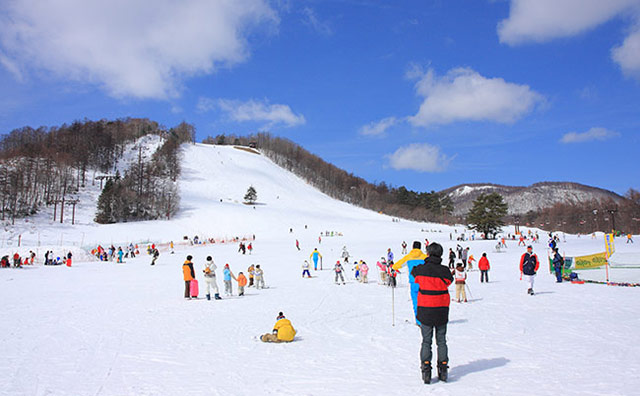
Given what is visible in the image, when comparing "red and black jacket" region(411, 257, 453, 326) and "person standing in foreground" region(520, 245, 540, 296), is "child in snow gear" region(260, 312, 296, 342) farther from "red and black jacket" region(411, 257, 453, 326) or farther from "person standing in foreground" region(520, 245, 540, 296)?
"person standing in foreground" region(520, 245, 540, 296)

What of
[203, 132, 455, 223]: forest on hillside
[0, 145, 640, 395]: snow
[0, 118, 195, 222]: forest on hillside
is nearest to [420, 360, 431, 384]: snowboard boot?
[0, 145, 640, 395]: snow

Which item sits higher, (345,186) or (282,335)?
(345,186)

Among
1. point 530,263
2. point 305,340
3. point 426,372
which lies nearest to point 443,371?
point 426,372

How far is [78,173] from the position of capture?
270 ft

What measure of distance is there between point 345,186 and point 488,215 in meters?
92.9

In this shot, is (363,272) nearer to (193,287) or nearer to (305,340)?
(193,287)

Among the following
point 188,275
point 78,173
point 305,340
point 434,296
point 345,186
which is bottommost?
point 305,340

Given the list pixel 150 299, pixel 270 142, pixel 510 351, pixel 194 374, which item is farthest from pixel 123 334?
pixel 270 142

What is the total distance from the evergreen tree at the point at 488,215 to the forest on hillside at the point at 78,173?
53616 mm

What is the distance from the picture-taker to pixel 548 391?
5.07m

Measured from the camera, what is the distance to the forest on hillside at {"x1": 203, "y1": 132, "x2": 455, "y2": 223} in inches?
5143

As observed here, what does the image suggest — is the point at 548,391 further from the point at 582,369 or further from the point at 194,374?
the point at 194,374

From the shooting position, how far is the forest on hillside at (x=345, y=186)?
130625 mm

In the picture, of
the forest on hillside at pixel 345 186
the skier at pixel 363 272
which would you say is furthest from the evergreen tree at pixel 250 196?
the skier at pixel 363 272
